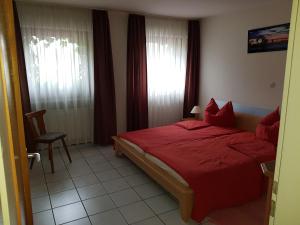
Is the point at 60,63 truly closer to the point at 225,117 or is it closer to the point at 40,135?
the point at 40,135

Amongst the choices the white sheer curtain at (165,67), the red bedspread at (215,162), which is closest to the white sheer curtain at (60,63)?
the white sheer curtain at (165,67)

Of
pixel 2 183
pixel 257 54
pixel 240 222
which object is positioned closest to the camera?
pixel 2 183

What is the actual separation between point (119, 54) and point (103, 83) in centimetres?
69

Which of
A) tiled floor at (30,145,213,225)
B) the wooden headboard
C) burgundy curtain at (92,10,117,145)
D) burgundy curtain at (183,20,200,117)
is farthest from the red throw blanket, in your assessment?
burgundy curtain at (183,20,200,117)

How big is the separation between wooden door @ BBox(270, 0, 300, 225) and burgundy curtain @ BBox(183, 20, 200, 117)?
4560 mm

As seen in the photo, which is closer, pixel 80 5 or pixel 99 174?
pixel 99 174

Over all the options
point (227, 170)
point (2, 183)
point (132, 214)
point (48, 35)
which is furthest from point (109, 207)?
point (48, 35)

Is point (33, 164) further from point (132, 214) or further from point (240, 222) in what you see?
point (240, 222)

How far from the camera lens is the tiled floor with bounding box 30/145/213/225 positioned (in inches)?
97.3

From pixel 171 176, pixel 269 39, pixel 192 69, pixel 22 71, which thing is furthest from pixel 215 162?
pixel 22 71

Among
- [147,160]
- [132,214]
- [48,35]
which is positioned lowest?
[132,214]

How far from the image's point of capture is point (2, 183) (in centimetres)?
73

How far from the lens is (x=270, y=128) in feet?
11.1

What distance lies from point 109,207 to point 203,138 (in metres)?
1.77
